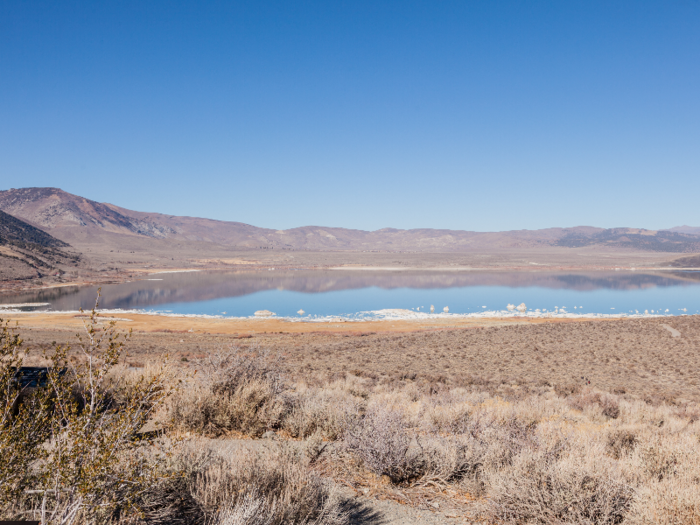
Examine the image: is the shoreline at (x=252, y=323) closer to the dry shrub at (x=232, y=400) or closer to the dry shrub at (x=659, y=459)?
the dry shrub at (x=232, y=400)

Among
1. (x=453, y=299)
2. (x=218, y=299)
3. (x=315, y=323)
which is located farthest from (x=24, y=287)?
(x=453, y=299)

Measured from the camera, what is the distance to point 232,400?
575 cm

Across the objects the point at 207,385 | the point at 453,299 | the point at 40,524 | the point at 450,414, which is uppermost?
the point at 40,524

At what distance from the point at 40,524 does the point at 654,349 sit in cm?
2090

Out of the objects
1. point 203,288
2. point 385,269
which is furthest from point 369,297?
point 385,269

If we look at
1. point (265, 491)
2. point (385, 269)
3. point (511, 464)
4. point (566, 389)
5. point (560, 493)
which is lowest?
point (385, 269)

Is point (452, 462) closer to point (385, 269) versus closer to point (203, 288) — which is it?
point (203, 288)

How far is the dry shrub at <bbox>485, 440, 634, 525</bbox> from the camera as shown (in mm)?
3215

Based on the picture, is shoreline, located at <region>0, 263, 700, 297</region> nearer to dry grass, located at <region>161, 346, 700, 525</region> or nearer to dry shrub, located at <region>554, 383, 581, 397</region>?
dry shrub, located at <region>554, 383, 581, 397</region>

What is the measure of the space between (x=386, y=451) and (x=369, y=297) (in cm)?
5017

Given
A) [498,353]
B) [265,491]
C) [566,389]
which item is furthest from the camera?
[498,353]

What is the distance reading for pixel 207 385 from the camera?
5918 mm

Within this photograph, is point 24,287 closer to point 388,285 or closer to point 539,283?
point 388,285

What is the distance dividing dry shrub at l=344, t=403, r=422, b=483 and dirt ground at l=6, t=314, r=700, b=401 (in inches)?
219
